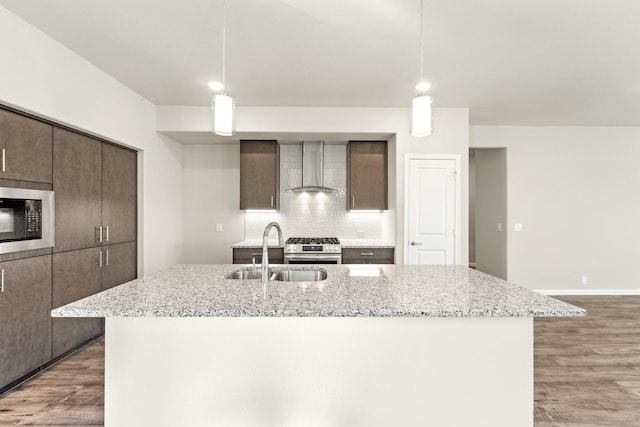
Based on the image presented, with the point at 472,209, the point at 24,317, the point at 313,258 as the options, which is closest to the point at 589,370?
the point at 313,258

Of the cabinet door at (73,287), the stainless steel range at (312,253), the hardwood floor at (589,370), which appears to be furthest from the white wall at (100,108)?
the hardwood floor at (589,370)

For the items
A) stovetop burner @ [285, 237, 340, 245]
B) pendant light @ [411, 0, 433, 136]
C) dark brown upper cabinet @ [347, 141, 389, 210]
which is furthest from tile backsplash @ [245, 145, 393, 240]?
pendant light @ [411, 0, 433, 136]

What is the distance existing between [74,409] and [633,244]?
23.9ft

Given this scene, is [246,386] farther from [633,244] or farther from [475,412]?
[633,244]

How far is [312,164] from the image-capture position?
16.1 ft

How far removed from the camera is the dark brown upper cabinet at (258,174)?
4.79 m

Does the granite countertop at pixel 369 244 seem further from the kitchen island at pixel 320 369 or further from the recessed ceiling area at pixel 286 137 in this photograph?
the kitchen island at pixel 320 369

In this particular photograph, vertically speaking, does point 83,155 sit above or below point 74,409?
above

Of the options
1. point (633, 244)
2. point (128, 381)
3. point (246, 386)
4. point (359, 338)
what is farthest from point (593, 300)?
point (128, 381)

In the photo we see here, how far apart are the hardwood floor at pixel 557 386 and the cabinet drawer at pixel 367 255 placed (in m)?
1.83

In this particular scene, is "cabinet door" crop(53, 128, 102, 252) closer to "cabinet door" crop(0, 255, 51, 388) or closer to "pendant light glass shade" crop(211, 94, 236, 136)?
"cabinet door" crop(0, 255, 51, 388)

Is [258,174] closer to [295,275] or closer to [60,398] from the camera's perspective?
[295,275]

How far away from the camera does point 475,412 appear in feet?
5.27

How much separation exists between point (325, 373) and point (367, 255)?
2977 millimetres
